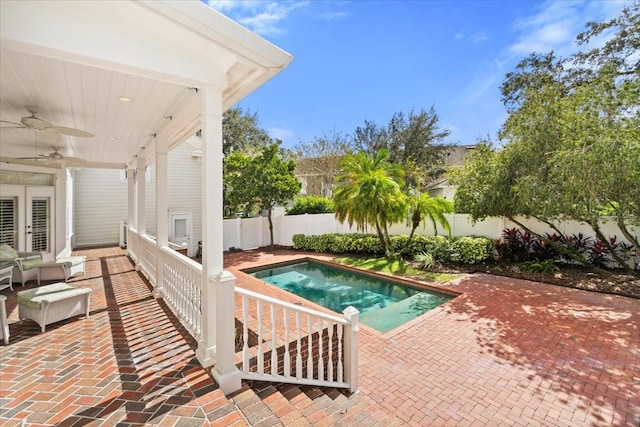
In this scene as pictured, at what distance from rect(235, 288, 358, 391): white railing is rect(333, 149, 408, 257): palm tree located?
7568mm

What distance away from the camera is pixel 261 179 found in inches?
553

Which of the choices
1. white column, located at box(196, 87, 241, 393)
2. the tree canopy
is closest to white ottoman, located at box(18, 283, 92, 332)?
white column, located at box(196, 87, 241, 393)

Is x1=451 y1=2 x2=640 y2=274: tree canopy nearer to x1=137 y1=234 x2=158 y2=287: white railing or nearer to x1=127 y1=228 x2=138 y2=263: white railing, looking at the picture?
x1=137 y1=234 x2=158 y2=287: white railing

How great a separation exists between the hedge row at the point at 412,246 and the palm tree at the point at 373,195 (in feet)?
2.27

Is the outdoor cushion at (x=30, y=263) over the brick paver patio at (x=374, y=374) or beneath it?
over

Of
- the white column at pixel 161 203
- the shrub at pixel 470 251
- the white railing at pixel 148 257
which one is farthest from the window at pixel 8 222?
the shrub at pixel 470 251

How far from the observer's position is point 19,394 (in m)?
2.89

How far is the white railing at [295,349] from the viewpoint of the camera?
3.32 m

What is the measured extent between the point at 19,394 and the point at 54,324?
2071 mm

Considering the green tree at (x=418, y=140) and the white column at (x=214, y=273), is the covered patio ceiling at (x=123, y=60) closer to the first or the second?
the white column at (x=214, y=273)

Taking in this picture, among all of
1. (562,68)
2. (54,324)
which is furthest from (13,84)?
(562,68)

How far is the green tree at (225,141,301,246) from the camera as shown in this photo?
46.0 ft

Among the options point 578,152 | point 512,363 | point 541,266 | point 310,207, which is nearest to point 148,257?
point 512,363

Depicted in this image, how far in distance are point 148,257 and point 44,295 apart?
295 cm
